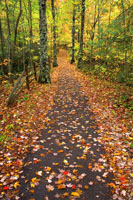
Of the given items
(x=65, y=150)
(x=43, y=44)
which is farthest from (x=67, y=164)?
(x=43, y=44)

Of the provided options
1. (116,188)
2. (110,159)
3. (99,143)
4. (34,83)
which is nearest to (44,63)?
(34,83)

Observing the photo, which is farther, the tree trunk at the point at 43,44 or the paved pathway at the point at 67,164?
the tree trunk at the point at 43,44

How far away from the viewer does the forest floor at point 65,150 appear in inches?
141

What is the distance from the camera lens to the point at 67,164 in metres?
4.40

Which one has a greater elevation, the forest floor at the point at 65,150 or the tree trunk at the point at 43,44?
the tree trunk at the point at 43,44

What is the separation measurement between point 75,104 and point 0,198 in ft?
20.0

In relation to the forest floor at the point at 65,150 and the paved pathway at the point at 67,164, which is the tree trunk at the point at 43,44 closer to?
the forest floor at the point at 65,150

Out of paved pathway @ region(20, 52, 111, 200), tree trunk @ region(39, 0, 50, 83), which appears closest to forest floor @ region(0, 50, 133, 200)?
paved pathway @ region(20, 52, 111, 200)

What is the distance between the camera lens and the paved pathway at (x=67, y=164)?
3.52 m

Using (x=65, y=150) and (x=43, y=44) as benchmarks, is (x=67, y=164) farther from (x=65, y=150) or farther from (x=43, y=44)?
(x=43, y=44)

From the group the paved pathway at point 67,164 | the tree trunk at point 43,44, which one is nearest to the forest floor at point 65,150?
the paved pathway at point 67,164

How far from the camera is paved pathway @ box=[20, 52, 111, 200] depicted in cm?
352

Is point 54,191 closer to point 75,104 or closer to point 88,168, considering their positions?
point 88,168

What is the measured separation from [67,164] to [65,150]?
0.63 m
